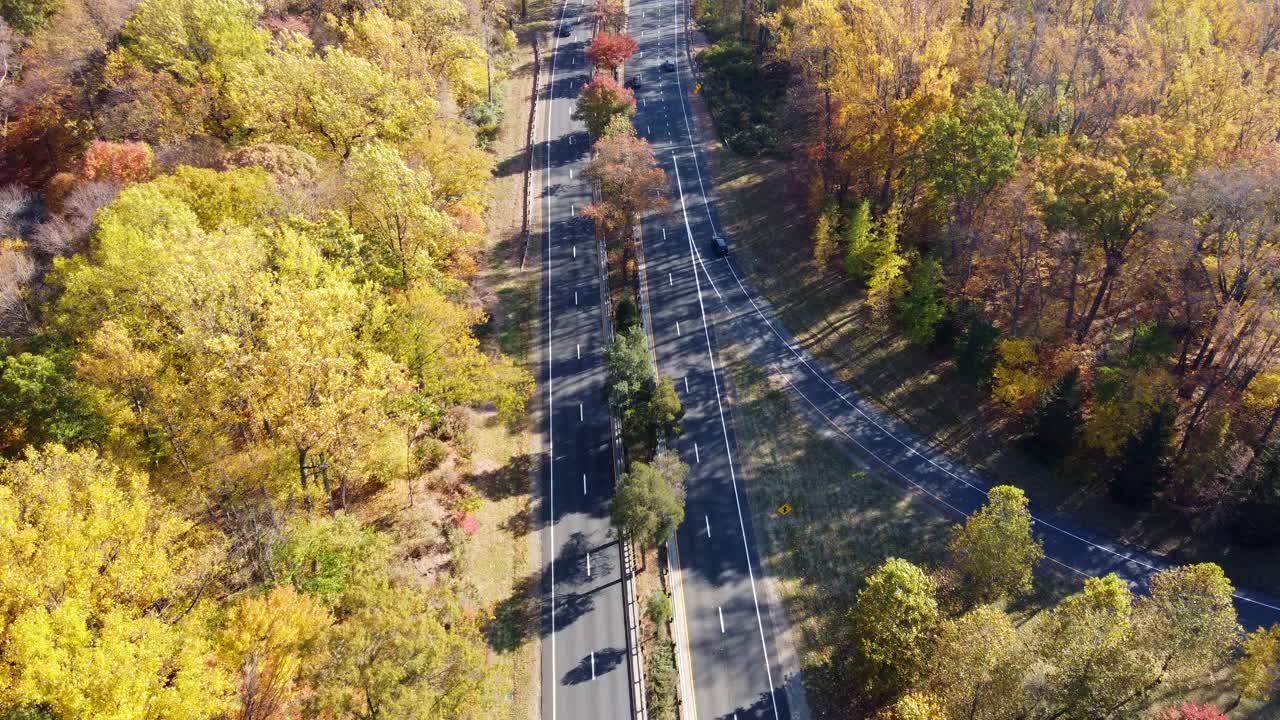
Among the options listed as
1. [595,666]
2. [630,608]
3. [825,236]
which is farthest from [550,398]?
[825,236]

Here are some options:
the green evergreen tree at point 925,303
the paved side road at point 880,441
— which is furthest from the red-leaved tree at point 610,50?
the green evergreen tree at point 925,303

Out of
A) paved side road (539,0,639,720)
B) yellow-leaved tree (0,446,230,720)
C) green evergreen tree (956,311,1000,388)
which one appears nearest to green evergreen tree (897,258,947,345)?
green evergreen tree (956,311,1000,388)

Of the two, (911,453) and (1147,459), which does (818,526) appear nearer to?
(911,453)

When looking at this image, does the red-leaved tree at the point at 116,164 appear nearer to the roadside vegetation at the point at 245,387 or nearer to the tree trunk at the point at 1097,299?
the roadside vegetation at the point at 245,387

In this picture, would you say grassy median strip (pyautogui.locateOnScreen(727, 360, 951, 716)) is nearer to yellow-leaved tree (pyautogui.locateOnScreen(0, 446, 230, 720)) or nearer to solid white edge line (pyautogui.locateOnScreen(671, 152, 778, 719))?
solid white edge line (pyautogui.locateOnScreen(671, 152, 778, 719))

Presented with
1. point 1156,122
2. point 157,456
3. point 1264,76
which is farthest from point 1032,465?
point 157,456

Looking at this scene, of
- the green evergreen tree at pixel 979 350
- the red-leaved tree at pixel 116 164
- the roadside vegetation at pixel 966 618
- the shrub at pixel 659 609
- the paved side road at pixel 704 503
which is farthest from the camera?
the green evergreen tree at pixel 979 350

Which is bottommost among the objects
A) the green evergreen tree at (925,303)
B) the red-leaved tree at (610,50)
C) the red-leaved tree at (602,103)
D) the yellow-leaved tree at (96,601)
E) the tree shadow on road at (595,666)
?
the tree shadow on road at (595,666)
